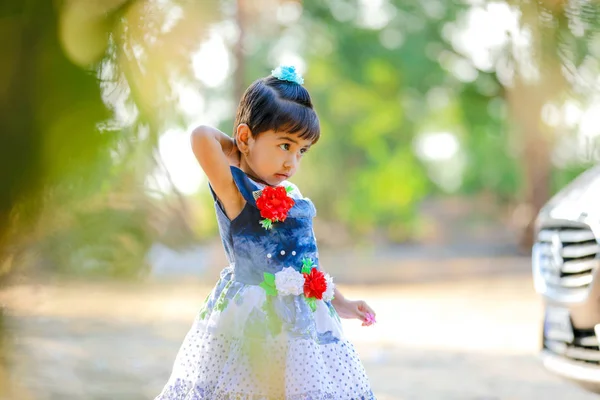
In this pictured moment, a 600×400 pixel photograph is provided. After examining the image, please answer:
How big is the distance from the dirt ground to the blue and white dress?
0.20 metres

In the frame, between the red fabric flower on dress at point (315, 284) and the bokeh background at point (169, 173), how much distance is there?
38 cm

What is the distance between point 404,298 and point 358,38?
6590mm

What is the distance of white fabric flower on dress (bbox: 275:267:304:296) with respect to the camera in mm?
2109

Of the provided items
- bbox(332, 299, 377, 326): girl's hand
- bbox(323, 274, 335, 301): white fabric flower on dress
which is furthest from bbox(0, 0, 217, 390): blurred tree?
bbox(332, 299, 377, 326): girl's hand

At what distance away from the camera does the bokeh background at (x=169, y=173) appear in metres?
0.57

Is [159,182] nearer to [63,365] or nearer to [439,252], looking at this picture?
[63,365]

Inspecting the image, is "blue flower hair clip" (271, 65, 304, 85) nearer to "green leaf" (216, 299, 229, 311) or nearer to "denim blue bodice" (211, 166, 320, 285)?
"denim blue bodice" (211, 166, 320, 285)

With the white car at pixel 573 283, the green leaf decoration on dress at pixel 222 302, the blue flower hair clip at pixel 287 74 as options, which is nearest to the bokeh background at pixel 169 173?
the blue flower hair clip at pixel 287 74

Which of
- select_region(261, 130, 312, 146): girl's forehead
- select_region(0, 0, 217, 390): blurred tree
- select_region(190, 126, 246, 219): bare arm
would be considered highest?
select_region(261, 130, 312, 146): girl's forehead

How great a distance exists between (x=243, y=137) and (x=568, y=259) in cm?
217

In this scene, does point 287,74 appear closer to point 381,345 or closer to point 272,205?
point 272,205

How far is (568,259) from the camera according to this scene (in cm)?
383

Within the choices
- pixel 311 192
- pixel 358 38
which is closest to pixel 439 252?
pixel 311 192

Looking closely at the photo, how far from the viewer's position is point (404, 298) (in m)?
11.4
